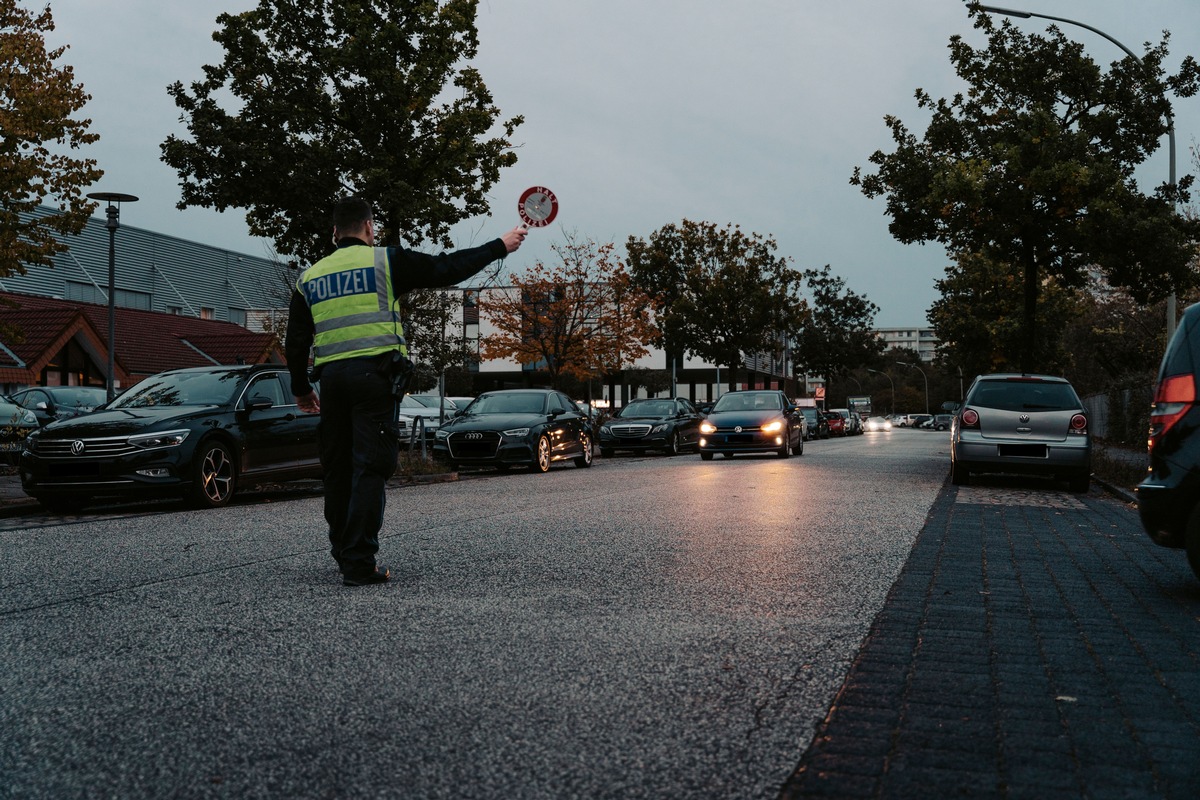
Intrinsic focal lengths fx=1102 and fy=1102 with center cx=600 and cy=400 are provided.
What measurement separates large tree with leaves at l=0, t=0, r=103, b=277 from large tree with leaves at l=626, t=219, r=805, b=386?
120 feet

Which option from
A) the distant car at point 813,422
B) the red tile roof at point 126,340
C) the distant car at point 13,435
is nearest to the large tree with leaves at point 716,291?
the distant car at point 813,422

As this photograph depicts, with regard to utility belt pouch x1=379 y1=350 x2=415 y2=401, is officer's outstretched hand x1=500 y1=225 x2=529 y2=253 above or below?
above

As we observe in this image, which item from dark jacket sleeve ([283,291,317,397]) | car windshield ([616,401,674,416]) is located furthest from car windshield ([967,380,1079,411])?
car windshield ([616,401,674,416])

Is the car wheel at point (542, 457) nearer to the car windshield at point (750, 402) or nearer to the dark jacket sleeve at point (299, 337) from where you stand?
the car windshield at point (750, 402)

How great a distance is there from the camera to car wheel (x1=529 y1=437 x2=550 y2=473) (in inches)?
748

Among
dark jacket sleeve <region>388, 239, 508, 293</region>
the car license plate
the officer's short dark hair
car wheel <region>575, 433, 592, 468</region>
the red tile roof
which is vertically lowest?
car wheel <region>575, 433, 592, 468</region>

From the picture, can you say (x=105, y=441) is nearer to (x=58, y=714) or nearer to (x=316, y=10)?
(x=58, y=714)

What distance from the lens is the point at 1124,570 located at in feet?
22.9

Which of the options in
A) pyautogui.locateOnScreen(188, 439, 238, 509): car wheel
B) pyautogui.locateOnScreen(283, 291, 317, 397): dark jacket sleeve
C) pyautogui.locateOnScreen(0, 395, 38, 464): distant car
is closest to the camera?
pyautogui.locateOnScreen(283, 291, 317, 397): dark jacket sleeve

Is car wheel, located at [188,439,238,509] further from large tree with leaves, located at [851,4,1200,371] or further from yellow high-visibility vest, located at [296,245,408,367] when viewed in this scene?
large tree with leaves, located at [851,4,1200,371]

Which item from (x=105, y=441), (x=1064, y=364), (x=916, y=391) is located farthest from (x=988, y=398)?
(x=916, y=391)

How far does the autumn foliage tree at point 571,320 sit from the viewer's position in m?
40.5

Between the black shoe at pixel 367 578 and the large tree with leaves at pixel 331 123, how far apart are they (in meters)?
13.2

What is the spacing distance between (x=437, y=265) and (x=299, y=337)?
88cm
